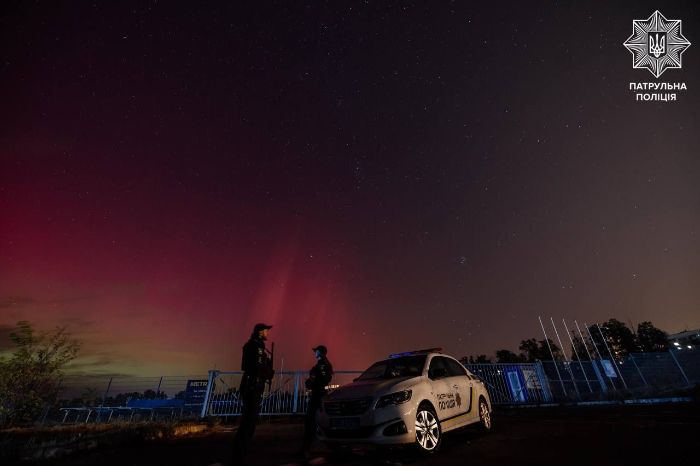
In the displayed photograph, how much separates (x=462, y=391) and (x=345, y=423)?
9.49 feet

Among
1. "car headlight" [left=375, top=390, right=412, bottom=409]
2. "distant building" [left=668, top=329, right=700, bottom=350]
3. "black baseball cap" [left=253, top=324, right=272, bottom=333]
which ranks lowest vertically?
"car headlight" [left=375, top=390, right=412, bottom=409]

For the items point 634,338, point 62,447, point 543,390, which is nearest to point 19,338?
point 62,447

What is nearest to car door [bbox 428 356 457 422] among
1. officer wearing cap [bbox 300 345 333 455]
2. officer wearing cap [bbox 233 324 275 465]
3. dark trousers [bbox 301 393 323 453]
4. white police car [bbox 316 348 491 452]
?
white police car [bbox 316 348 491 452]

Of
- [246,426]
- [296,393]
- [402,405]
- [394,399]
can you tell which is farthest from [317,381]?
[296,393]

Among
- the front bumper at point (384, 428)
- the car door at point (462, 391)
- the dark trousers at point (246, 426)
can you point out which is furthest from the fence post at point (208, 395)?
the car door at point (462, 391)

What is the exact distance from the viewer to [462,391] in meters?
6.97

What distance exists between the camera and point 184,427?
400 inches

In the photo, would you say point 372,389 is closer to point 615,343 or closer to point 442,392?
point 442,392

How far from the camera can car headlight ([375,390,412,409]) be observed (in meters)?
5.29

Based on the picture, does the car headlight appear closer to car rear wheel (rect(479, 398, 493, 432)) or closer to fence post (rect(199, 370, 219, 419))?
car rear wheel (rect(479, 398, 493, 432))

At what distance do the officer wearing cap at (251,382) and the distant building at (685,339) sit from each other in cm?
8260

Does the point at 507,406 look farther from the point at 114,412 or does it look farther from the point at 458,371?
the point at 114,412

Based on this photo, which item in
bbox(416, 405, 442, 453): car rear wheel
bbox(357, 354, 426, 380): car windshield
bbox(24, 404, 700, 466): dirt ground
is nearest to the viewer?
bbox(24, 404, 700, 466): dirt ground

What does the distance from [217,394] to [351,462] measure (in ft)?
34.5
